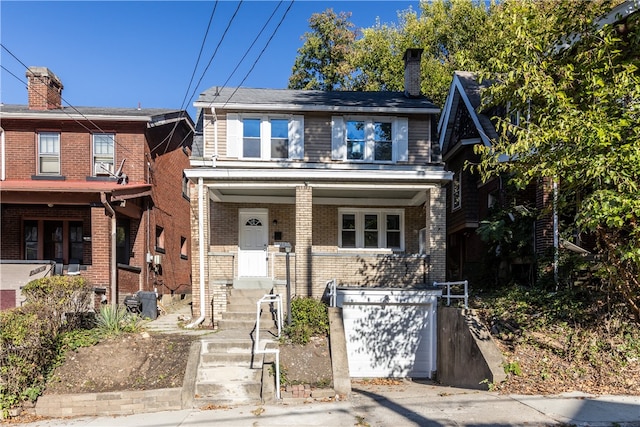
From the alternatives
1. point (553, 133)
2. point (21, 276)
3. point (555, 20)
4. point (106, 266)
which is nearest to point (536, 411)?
point (553, 133)

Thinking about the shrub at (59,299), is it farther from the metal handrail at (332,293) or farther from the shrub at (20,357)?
the metal handrail at (332,293)

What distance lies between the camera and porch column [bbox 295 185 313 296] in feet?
41.1

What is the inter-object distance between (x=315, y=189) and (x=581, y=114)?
25.9 feet

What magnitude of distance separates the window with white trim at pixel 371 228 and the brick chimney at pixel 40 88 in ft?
35.2

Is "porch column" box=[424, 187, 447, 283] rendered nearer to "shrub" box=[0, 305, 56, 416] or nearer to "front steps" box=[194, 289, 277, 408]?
"front steps" box=[194, 289, 277, 408]

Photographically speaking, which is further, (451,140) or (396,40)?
(396,40)

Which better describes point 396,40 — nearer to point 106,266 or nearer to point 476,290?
point 476,290

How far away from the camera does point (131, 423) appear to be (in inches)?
267

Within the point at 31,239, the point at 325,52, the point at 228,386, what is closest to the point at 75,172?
the point at 31,239

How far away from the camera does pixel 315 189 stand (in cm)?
1348

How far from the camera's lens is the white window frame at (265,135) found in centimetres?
1355

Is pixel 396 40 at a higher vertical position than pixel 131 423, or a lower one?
higher

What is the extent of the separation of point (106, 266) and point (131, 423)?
688 cm

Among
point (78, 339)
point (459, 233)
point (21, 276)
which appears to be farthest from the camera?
point (459, 233)
